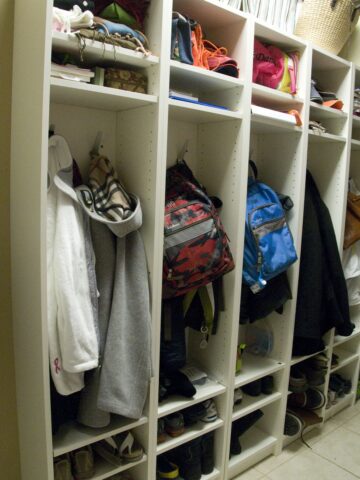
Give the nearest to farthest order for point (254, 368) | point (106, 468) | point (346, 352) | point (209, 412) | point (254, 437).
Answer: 1. point (106, 468)
2. point (209, 412)
3. point (254, 368)
4. point (254, 437)
5. point (346, 352)

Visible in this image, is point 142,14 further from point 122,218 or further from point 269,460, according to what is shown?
point 269,460

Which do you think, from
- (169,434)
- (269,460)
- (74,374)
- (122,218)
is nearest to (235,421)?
(269,460)

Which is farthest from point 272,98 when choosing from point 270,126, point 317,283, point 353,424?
point 353,424

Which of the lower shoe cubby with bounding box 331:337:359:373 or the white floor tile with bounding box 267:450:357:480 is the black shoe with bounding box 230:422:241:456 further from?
the lower shoe cubby with bounding box 331:337:359:373

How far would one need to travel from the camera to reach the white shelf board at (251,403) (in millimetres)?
1914

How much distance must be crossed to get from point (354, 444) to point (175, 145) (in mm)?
2042

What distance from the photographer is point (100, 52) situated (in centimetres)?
127

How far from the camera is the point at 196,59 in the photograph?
1.56m

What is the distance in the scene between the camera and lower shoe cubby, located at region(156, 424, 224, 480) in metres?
1.74

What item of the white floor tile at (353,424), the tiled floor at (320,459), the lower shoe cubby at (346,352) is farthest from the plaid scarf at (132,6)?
the white floor tile at (353,424)

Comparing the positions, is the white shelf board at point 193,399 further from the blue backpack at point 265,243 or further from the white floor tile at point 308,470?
the white floor tile at point 308,470

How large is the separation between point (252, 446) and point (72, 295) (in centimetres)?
149

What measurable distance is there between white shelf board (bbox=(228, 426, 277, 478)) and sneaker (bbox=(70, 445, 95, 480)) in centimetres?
81

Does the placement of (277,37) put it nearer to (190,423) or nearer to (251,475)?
(190,423)
